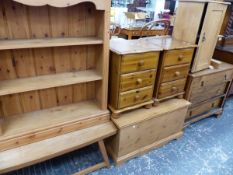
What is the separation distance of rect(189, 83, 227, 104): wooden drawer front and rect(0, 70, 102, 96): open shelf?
1.15 meters

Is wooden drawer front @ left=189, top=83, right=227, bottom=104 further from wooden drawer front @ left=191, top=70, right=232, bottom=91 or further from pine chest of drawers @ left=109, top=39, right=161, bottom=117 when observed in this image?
pine chest of drawers @ left=109, top=39, right=161, bottom=117

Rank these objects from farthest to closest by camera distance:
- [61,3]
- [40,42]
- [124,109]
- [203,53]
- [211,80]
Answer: [211,80] < [203,53] < [124,109] < [40,42] < [61,3]

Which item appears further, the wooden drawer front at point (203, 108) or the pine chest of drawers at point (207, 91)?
the wooden drawer front at point (203, 108)

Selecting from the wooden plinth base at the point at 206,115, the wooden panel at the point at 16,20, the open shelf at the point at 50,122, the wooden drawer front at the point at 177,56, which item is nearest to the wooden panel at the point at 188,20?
the wooden drawer front at the point at 177,56

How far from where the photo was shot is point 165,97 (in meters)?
1.86

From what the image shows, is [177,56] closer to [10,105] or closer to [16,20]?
[16,20]

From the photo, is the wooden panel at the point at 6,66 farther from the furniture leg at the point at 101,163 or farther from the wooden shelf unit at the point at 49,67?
the furniture leg at the point at 101,163

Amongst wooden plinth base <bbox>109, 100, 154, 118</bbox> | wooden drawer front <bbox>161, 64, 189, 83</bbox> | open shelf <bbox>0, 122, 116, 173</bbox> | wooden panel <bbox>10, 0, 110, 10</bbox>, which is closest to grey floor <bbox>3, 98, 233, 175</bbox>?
open shelf <bbox>0, 122, 116, 173</bbox>

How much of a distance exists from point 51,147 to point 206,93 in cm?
176

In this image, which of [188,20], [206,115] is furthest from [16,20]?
[206,115]

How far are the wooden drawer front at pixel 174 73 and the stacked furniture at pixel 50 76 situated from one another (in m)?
0.56

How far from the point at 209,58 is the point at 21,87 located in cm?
184

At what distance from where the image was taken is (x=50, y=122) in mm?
1462

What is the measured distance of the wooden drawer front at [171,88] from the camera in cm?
179
